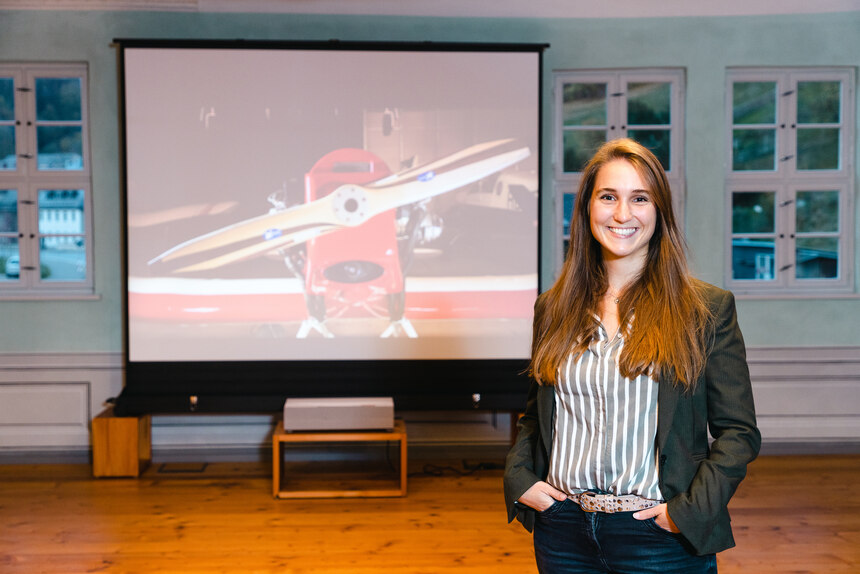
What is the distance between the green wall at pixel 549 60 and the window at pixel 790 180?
0.36 feet

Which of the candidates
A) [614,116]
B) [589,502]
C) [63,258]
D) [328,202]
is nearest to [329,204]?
[328,202]

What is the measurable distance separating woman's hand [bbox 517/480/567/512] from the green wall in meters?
3.47

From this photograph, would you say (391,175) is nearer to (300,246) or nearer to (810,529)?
(300,246)

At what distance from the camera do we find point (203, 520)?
379 cm

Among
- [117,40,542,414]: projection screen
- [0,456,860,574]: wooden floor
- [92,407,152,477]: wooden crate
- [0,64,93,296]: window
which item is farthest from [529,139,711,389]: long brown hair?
[0,64,93,296]: window

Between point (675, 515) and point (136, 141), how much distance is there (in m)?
4.01

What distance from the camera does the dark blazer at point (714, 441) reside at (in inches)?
54.2

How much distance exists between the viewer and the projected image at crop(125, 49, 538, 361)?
4.50 m

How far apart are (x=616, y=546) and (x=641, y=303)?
1.52 ft

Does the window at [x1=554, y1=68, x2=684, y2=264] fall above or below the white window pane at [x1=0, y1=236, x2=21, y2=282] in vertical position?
above

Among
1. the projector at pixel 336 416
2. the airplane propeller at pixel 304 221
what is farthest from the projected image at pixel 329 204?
the projector at pixel 336 416

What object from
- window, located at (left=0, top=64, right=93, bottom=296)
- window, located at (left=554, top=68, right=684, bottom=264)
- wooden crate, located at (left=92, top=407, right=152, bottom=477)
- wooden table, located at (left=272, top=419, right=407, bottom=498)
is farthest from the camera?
window, located at (left=554, top=68, right=684, bottom=264)

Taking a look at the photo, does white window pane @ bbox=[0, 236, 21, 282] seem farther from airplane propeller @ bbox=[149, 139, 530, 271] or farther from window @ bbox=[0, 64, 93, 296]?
airplane propeller @ bbox=[149, 139, 530, 271]

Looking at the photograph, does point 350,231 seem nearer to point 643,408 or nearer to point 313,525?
point 313,525
